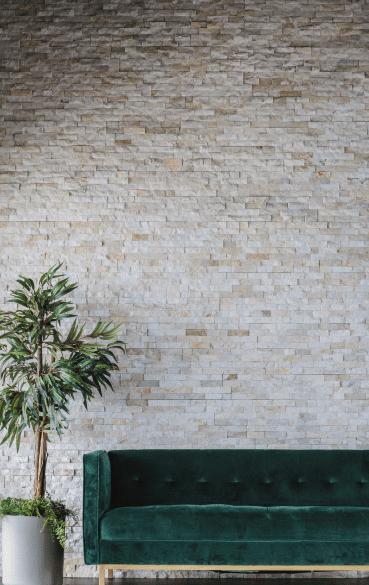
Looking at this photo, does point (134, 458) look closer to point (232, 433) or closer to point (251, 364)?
point (232, 433)

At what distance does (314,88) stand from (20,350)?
8.62 ft

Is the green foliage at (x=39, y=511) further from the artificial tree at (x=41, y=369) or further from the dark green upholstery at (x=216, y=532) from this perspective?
the dark green upholstery at (x=216, y=532)

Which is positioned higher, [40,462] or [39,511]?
[40,462]

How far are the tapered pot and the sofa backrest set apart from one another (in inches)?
17.2

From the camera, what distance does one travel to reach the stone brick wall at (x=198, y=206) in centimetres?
366

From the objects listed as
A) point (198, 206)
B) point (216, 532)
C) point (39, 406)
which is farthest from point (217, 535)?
point (198, 206)

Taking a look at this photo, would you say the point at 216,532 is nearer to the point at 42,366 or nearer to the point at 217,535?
the point at 217,535

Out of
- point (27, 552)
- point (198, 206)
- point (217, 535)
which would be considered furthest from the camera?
point (198, 206)

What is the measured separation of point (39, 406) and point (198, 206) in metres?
1.66

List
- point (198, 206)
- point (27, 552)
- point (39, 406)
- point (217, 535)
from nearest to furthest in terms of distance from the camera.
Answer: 1. point (217, 535)
2. point (27, 552)
3. point (39, 406)
4. point (198, 206)

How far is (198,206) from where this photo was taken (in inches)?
149

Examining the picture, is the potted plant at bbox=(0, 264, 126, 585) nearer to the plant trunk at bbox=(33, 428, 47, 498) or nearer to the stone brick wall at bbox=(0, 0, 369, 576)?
the plant trunk at bbox=(33, 428, 47, 498)

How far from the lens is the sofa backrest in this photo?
3.26m

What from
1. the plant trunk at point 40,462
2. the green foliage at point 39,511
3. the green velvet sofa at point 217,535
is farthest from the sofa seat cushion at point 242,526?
the plant trunk at point 40,462
